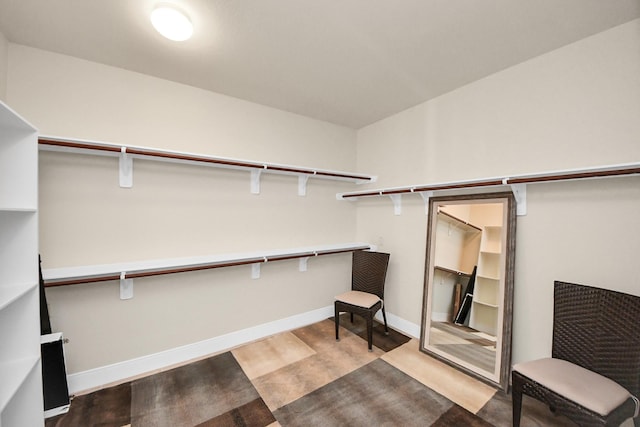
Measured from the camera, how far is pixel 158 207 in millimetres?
2143

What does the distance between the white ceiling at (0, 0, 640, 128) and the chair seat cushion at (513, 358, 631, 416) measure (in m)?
2.03

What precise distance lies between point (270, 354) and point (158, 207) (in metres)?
1.64

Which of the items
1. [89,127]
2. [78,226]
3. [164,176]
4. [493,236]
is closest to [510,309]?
[493,236]

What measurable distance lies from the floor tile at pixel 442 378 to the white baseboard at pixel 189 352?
0.38 metres

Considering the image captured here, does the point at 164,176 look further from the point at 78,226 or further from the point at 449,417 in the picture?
the point at 449,417

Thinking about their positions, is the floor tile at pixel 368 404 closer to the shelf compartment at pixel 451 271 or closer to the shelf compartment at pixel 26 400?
the shelf compartment at pixel 451 271

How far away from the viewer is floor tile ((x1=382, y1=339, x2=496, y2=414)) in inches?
70.7

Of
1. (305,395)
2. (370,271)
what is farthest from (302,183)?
(305,395)

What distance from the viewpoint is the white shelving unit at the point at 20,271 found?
1284 millimetres

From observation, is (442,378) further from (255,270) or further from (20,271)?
(20,271)

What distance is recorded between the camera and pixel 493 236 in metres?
2.05


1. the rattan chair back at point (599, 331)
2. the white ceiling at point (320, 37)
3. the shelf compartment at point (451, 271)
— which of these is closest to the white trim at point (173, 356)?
the shelf compartment at point (451, 271)

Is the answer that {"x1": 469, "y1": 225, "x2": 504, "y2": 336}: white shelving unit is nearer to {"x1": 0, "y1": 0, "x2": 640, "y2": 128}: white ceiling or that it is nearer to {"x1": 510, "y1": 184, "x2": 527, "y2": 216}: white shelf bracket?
{"x1": 510, "y1": 184, "x2": 527, "y2": 216}: white shelf bracket

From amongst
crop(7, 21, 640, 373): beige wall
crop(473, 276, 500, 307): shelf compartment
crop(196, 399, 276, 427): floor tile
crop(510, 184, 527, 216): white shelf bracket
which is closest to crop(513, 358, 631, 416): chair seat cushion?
crop(7, 21, 640, 373): beige wall
